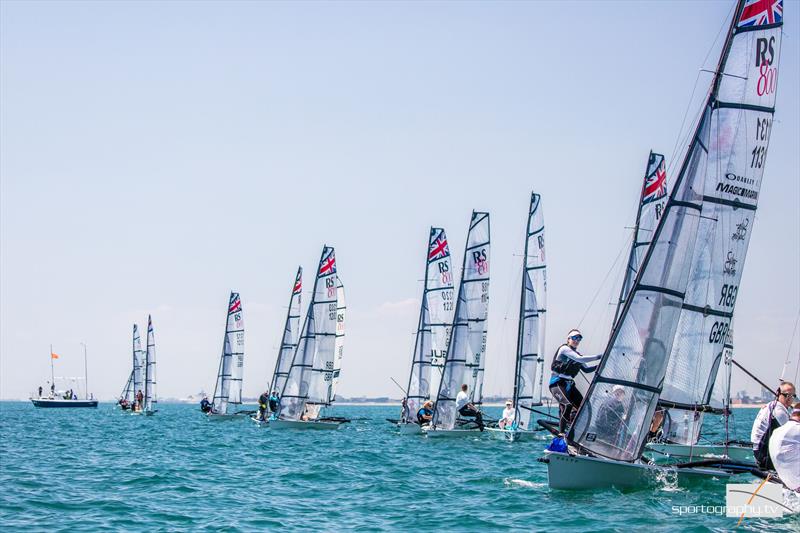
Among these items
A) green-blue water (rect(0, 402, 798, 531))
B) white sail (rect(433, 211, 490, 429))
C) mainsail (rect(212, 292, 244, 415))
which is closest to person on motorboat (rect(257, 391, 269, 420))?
mainsail (rect(212, 292, 244, 415))

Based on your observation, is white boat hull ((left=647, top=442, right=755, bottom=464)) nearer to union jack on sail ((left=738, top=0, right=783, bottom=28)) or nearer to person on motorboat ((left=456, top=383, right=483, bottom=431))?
person on motorboat ((left=456, top=383, right=483, bottom=431))

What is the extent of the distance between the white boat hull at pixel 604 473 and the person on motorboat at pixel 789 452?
7.75ft

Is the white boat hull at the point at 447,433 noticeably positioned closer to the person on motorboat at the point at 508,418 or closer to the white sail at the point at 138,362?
the person on motorboat at the point at 508,418

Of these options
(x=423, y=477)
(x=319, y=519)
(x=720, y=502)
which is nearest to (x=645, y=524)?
(x=720, y=502)

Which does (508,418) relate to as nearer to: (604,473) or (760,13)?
(604,473)

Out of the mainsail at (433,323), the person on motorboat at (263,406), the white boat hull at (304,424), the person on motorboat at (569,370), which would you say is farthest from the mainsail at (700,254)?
the person on motorboat at (263,406)

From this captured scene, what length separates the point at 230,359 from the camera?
58.7 m

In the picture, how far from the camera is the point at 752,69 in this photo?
1866 centimetres

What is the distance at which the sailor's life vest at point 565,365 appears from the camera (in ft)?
60.3

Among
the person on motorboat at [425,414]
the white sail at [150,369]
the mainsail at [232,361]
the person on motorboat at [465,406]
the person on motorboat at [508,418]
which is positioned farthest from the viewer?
the white sail at [150,369]

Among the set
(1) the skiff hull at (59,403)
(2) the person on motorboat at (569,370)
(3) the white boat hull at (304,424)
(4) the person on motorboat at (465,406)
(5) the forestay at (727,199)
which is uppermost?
(5) the forestay at (727,199)

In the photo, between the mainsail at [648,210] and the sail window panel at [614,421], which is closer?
the sail window panel at [614,421]

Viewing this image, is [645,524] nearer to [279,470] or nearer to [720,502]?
[720,502]

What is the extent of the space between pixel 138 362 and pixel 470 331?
152ft
